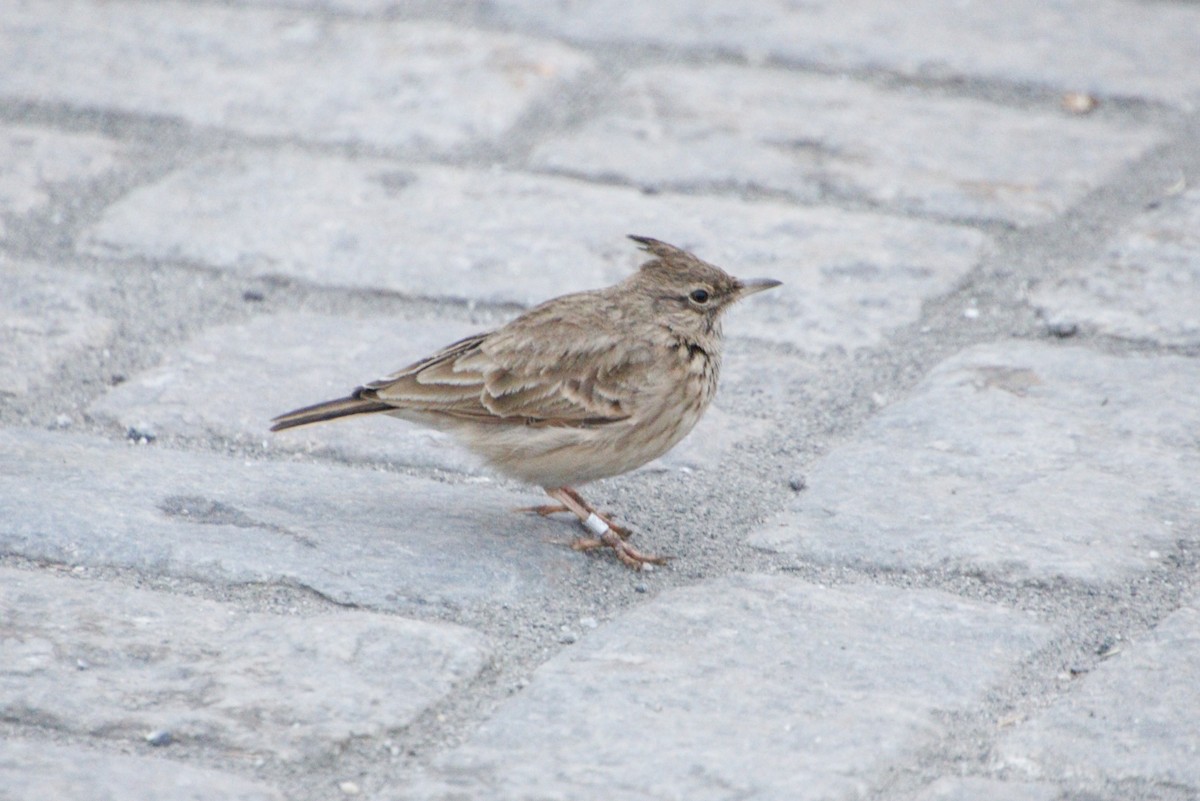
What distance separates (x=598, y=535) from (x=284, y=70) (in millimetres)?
3089

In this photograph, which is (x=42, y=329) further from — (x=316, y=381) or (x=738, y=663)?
(x=738, y=663)

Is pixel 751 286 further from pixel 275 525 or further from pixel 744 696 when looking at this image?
pixel 744 696

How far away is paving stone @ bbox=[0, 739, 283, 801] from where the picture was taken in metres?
2.68

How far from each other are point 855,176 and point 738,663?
2.71m

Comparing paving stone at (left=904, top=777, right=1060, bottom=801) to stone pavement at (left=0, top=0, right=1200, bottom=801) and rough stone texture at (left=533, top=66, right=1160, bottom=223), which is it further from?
rough stone texture at (left=533, top=66, right=1160, bottom=223)

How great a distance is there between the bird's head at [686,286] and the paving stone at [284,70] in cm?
158

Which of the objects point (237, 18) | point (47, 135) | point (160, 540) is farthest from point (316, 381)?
point (237, 18)

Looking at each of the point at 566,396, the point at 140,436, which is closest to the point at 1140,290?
the point at 566,396

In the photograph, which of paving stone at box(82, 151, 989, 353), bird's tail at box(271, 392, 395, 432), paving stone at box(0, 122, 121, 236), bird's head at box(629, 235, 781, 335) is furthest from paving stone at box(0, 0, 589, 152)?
bird's tail at box(271, 392, 395, 432)

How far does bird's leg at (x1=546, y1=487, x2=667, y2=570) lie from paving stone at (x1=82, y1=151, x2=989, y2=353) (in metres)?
0.96

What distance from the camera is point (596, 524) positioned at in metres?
3.85

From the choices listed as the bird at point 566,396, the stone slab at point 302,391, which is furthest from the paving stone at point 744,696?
the stone slab at point 302,391

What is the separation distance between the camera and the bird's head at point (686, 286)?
432 cm

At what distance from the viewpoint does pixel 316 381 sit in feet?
14.6
